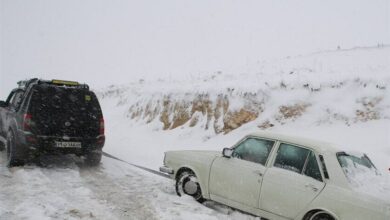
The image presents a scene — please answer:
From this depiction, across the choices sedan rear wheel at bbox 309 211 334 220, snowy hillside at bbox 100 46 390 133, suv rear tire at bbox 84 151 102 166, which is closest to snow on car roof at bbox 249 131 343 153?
sedan rear wheel at bbox 309 211 334 220

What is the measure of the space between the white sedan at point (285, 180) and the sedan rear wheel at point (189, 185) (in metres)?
0.02

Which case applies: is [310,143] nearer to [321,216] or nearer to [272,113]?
[321,216]

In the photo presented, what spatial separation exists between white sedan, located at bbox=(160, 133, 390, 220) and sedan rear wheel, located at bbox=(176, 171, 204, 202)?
0.06 feet

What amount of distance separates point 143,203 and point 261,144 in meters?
2.37

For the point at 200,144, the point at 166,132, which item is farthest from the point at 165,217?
the point at 166,132

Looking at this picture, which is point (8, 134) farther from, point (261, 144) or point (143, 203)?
point (261, 144)

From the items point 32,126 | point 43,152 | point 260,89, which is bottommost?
point 43,152

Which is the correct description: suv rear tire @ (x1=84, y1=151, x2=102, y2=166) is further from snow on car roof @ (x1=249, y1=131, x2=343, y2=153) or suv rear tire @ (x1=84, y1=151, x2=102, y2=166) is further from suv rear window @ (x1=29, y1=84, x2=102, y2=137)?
snow on car roof @ (x1=249, y1=131, x2=343, y2=153)

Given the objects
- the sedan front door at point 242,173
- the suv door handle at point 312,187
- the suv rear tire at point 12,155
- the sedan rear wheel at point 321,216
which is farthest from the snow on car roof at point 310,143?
the suv rear tire at point 12,155

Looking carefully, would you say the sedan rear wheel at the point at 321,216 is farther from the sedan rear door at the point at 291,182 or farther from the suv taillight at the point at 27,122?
the suv taillight at the point at 27,122

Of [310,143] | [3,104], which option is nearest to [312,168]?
[310,143]

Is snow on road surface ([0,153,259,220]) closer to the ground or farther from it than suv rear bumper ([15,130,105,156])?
closer to the ground

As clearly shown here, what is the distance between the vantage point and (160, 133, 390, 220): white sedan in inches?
209

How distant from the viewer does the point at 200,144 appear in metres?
13.3
